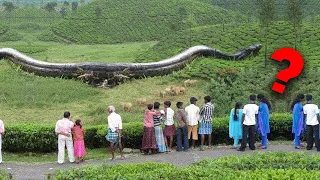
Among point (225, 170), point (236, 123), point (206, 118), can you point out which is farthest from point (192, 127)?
point (225, 170)

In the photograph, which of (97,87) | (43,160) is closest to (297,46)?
(97,87)

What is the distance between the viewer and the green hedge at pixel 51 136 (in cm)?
1299

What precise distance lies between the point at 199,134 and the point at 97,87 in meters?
8.61

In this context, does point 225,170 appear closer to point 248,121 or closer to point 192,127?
point 248,121

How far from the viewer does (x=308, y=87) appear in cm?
1791

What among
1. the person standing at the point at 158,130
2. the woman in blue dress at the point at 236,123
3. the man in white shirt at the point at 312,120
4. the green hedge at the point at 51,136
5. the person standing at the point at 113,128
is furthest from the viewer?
the green hedge at the point at 51,136

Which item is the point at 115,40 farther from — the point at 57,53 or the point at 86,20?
the point at 57,53

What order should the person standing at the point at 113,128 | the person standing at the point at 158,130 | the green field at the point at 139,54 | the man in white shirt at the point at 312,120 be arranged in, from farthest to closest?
the green field at the point at 139,54 < the person standing at the point at 158,130 < the man in white shirt at the point at 312,120 < the person standing at the point at 113,128

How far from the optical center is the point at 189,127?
42.5ft

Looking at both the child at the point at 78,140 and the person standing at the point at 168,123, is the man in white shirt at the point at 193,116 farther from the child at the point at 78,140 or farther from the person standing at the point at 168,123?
the child at the point at 78,140

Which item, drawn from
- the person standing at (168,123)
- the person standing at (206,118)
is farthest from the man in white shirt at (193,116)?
the person standing at (168,123)

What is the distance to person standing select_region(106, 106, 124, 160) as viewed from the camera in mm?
11977

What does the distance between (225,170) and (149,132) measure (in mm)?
4089

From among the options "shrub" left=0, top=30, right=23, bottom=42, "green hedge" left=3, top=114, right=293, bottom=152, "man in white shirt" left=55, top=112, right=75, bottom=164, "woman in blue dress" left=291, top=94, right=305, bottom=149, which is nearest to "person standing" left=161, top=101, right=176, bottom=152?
"green hedge" left=3, top=114, right=293, bottom=152
